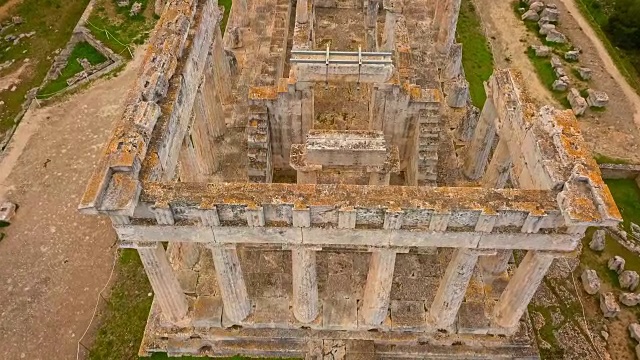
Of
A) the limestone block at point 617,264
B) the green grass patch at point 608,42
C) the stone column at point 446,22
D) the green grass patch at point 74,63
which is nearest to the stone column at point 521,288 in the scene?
the limestone block at point 617,264

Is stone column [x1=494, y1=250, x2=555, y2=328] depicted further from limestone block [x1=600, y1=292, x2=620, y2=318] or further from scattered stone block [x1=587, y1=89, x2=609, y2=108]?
scattered stone block [x1=587, y1=89, x2=609, y2=108]

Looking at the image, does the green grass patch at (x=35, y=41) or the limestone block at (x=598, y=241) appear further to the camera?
the green grass patch at (x=35, y=41)

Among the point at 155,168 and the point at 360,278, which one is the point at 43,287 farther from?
the point at 360,278

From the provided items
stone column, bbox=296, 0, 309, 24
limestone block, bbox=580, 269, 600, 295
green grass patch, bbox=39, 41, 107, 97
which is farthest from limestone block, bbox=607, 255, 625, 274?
green grass patch, bbox=39, 41, 107, 97

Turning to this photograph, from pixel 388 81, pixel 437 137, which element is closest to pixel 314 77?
pixel 388 81

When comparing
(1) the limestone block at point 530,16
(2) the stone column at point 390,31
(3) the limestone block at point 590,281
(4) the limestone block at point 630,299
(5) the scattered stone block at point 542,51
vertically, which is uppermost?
(2) the stone column at point 390,31

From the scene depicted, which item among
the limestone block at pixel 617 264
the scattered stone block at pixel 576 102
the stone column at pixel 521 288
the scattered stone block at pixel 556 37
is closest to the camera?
the stone column at pixel 521 288

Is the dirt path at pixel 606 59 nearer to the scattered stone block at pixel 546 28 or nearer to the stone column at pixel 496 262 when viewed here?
the scattered stone block at pixel 546 28
